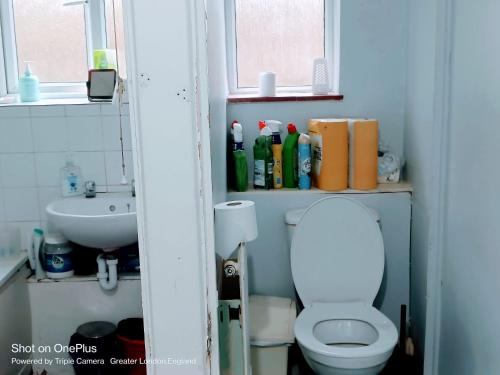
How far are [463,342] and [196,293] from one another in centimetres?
101

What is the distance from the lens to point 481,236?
1.60m

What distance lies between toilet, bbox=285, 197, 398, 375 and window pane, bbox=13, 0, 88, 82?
4.27 ft

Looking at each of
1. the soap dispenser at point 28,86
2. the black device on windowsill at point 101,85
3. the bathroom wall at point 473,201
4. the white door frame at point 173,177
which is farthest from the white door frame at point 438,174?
the soap dispenser at point 28,86

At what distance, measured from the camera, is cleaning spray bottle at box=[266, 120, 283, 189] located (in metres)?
2.40

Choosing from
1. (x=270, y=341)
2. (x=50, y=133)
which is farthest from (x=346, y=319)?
(x=50, y=133)

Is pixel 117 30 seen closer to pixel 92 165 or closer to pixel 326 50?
pixel 92 165

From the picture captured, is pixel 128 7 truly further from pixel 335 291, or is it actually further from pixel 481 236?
pixel 335 291

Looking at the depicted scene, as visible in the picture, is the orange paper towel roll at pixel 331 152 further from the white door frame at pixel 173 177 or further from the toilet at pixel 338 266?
the white door frame at pixel 173 177

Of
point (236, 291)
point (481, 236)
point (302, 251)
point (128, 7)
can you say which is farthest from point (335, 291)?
point (128, 7)

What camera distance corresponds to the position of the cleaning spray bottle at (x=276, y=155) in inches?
94.4

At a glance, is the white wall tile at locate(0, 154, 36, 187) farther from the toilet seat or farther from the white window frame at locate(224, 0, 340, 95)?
the toilet seat

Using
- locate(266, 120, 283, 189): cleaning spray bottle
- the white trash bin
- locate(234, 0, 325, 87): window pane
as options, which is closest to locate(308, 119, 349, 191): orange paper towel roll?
locate(266, 120, 283, 189): cleaning spray bottle

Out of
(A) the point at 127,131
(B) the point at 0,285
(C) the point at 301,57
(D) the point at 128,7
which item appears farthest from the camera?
(C) the point at 301,57

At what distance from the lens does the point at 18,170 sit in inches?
95.1
